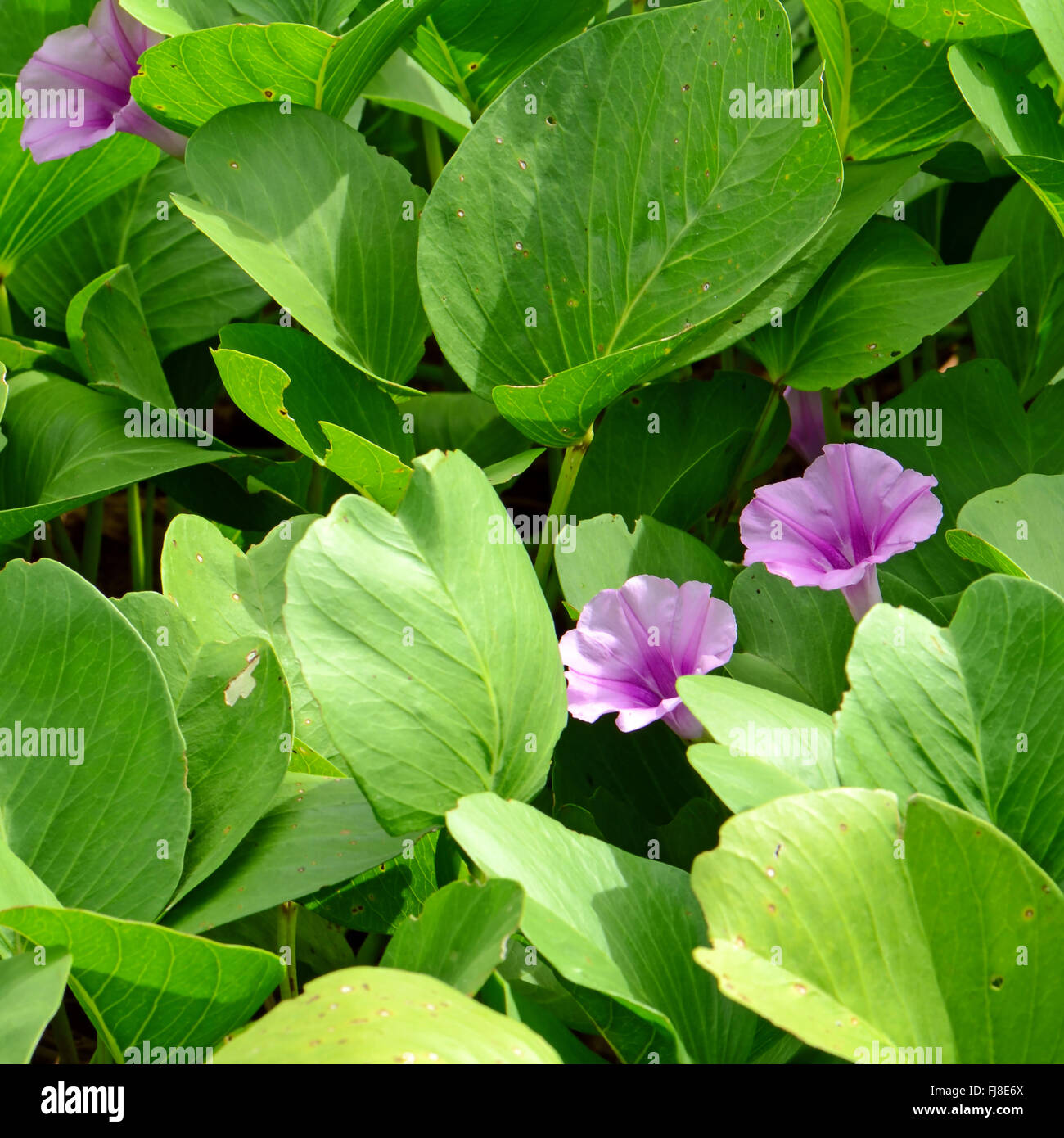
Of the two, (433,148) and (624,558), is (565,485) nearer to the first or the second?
(624,558)

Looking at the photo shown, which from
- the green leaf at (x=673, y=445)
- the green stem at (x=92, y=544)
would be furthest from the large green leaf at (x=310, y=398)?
the green stem at (x=92, y=544)

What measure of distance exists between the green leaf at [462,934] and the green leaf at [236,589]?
0.50 feet

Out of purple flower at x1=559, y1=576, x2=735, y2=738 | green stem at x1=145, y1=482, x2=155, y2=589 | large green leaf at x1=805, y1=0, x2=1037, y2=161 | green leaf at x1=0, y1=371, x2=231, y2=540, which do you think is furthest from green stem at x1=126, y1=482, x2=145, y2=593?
large green leaf at x1=805, y1=0, x2=1037, y2=161

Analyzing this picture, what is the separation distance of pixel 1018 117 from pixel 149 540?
0.77 meters

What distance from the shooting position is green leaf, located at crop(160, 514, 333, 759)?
642 mm

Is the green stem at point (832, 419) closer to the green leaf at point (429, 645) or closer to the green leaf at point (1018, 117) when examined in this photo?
the green leaf at point (1018, 117)

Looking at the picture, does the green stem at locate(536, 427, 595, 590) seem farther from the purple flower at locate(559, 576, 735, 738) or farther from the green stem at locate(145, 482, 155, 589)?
the green stem at locate(145, 482, 155, 589)

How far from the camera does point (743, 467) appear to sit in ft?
2.71

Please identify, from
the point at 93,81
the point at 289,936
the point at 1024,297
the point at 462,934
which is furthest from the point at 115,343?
the point at 1024,297

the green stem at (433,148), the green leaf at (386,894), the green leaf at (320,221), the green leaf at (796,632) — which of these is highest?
the green stem at (433,148)

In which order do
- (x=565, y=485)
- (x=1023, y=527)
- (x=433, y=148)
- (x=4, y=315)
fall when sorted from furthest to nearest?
(x=433, y=148)
(x=4, y=315)
(x=565, y=485)
(x=1023, y=527)

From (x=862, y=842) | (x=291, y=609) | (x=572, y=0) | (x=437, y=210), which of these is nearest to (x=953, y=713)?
(x=862, y=842)

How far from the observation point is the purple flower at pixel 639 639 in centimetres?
62
